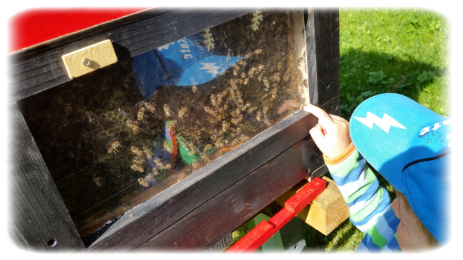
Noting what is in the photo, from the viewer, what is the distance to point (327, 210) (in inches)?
59.8

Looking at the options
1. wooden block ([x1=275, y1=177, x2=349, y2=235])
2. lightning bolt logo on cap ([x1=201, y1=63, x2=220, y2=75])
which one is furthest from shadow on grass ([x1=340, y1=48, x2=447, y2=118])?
lightning bolt logo on cap ([x1=201, y1=63, x2=220, y2=75])

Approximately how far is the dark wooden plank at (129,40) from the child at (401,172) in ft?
1.76

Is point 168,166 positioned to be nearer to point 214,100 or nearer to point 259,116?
point 214,100

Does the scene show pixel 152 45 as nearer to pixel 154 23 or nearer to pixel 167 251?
pixel 154 23

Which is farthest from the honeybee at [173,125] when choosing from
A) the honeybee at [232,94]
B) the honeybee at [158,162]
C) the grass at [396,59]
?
the grass at [396,59]

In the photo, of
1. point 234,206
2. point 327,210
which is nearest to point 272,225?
point 234,206

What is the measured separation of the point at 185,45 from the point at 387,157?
67 cm

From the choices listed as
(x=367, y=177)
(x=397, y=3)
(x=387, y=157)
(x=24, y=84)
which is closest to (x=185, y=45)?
(x=24, y=84)

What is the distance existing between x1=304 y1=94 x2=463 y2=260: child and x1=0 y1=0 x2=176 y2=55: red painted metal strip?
80cm

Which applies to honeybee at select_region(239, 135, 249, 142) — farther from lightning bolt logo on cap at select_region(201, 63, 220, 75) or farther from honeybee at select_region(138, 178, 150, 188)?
honeybee at select_region(138, 178, 150, 188)

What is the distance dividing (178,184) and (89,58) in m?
0.48

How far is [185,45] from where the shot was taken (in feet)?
3.43

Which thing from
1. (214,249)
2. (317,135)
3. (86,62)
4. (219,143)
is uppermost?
(86,62)

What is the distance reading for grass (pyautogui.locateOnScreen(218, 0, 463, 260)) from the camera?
2381 mm
